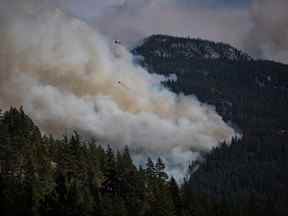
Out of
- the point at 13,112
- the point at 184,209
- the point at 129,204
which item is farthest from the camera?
the point at 13,112

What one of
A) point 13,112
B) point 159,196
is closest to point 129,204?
point 159,196

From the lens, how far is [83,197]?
10250cm

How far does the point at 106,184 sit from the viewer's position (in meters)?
121

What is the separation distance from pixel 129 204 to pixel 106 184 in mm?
7047

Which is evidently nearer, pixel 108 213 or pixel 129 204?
pixel 108 213

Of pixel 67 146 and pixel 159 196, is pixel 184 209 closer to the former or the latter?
pixel 159 196

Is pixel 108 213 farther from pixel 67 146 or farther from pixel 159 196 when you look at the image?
pixel 67 146

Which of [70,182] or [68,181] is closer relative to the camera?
[70,182]

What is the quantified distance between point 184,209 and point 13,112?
5278 cm

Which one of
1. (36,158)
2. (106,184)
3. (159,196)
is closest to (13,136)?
(36,158)

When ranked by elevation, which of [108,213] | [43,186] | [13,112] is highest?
[13,112]

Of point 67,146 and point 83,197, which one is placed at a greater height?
point 67,146

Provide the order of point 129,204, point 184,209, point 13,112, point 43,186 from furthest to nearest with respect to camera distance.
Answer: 1. point 13,112
2. point 184,209
3. point 129,204
4. point 43,186

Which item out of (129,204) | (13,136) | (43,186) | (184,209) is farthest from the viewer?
(13,136)
